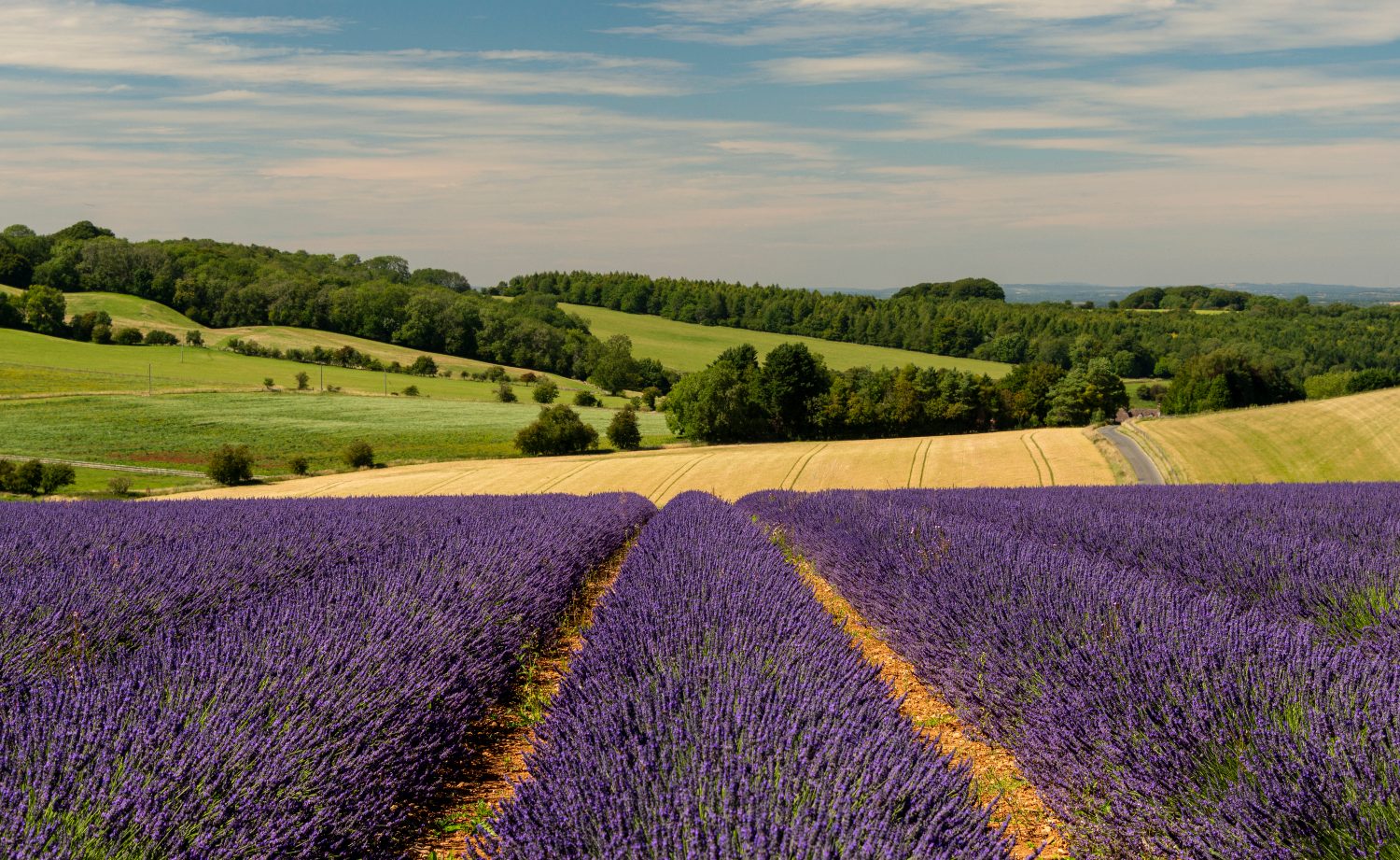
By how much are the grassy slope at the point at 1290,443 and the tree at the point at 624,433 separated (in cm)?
2028

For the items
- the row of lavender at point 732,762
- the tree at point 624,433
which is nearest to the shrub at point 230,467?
the tree at point 624,433

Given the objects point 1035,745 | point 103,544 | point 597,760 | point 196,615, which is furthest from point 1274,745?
point 103,544

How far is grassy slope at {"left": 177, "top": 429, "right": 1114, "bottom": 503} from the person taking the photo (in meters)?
23.9

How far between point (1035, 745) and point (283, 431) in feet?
132

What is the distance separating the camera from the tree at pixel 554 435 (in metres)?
37.7

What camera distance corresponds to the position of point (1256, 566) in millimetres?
5492

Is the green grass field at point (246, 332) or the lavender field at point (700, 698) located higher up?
the green grass field at point (246, 332)

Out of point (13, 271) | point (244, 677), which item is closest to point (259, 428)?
point (244, 677)

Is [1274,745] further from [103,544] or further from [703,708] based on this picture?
[103,544]

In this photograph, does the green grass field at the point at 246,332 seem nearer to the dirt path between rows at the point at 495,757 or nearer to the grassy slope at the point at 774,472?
the grassy slope at the point at 774,472

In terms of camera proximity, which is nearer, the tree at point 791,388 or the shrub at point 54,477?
the shrub at point 54,477

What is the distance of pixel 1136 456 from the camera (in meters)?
26.8

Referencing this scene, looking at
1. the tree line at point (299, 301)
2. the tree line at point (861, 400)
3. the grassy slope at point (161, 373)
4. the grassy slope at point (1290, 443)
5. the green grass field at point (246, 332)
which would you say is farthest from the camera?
the tree line at point (299, 301)

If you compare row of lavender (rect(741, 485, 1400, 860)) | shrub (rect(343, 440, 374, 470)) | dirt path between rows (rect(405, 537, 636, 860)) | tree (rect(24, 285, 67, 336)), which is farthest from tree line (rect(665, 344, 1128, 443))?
tree (rect(24, 285, 67, 336))
